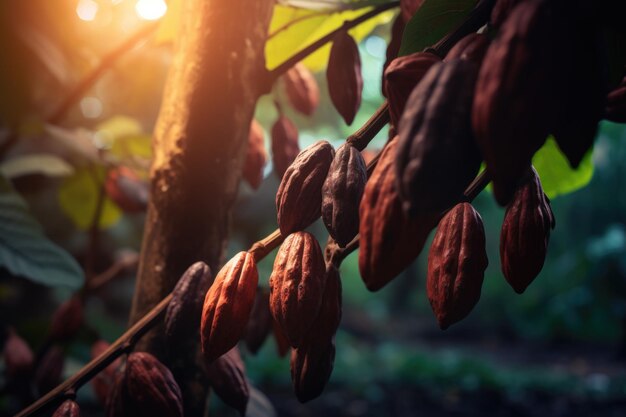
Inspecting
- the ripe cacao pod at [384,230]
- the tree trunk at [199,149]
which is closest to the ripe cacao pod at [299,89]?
the tree trunk at [199,149]

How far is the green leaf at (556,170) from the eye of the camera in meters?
0.69

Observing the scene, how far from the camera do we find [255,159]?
2.52ft

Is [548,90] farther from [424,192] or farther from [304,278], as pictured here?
[304,278]

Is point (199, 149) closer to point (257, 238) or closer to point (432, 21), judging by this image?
point (432, 21)

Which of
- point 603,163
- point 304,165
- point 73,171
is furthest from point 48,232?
point 603,163

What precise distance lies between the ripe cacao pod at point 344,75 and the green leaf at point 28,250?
0.46 m

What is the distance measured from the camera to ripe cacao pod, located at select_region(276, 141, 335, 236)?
403 millimetres

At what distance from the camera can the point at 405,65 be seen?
0.34 metres

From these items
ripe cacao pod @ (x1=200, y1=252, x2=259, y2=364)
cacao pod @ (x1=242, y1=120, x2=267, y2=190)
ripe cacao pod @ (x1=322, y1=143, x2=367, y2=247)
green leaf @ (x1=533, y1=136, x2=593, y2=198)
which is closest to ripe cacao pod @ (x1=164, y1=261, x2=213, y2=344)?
ripe cacao pod @ (x1=200, y1=252, x2=259, y2=364)

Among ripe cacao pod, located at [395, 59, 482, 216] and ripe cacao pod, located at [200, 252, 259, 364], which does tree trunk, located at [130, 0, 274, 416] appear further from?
ripe cacao pod, located at [395, 59, 482, 216]

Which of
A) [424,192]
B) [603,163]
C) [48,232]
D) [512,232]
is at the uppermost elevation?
[48,232]

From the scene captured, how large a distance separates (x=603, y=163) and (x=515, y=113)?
28.6 ft

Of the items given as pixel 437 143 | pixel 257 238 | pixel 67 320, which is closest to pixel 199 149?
pixel 437 143

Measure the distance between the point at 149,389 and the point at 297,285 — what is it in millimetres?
194
